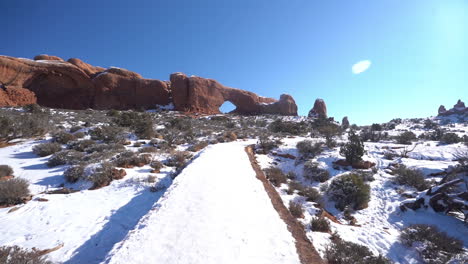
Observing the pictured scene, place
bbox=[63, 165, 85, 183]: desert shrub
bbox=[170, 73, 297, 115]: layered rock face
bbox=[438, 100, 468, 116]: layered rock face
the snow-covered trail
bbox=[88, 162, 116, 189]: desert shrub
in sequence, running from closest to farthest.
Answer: the snow-covered trail → bbox=[88, 162, 116, 189]: desert shrub → bbox=[63, 165, 85, 183]: desert shrub → bbox=[170, 73, 297, 115]: layered rock face → bbox=[438, 100, 468, 116]: layered rock face

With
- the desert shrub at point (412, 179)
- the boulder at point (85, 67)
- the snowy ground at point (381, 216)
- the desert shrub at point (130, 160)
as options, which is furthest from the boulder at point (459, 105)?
the boulder at point (85, 67)

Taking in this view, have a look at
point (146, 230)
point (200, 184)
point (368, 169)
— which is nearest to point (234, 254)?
point (146, 230)

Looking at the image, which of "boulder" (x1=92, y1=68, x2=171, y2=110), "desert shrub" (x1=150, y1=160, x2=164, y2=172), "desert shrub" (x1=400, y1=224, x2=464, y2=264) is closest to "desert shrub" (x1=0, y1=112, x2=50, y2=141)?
"desert shrub" (x1=150, y1=160, x2=164, y2=172)

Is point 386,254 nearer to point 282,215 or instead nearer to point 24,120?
point 282,215

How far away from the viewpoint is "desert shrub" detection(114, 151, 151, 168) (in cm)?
738

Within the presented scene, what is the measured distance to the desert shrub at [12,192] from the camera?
470 cm

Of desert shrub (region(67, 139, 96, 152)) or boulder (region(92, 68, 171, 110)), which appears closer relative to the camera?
→ desert shrub (region(67, 139, 96, 152))

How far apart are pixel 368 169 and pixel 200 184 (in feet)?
29.4

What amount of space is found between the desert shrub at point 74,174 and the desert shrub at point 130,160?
3.86 ft

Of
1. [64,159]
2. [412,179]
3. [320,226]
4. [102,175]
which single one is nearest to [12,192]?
[102,175]

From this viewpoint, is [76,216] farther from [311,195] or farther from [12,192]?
[311,195]

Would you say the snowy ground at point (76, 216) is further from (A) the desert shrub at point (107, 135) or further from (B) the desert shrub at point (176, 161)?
(A) the desert shrub at point (107, 135)

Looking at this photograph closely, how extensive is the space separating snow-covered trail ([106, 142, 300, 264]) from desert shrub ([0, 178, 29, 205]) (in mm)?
4336

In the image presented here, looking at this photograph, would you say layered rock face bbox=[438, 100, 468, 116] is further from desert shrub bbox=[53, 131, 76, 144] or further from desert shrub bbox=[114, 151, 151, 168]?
desert shrub bbox=[53, 131, 76, 144]
